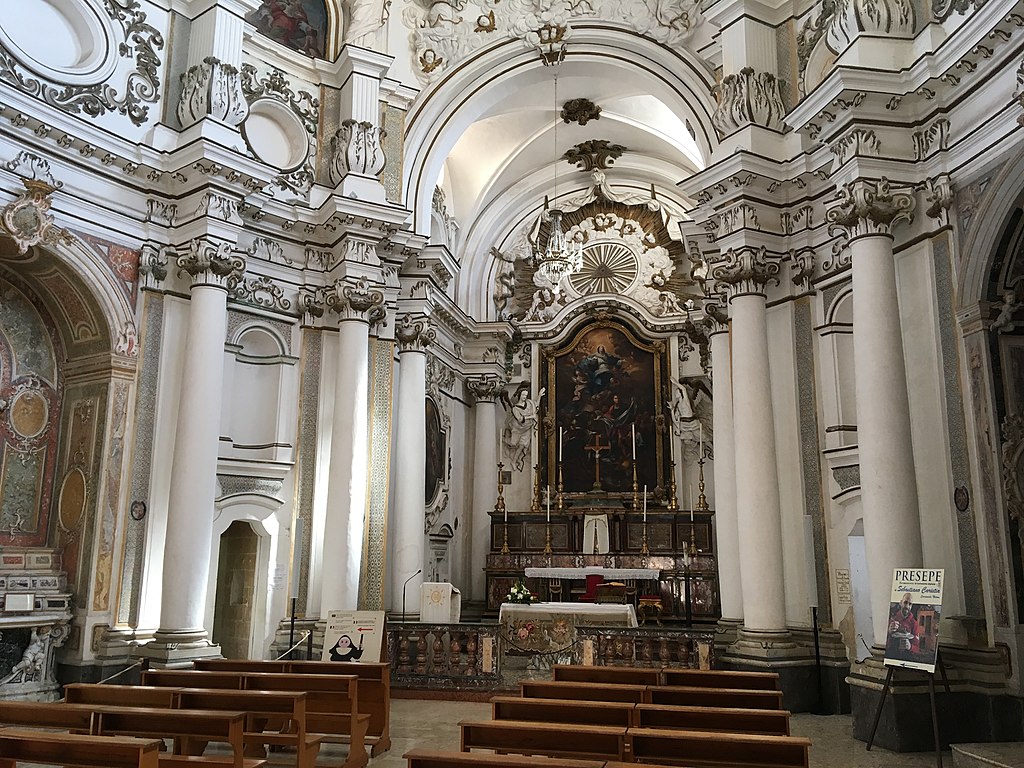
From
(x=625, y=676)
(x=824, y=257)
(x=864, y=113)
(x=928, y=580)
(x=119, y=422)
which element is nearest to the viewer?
(x=928, y=580)

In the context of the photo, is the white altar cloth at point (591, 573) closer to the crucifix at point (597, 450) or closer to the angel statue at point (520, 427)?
the crucifix at point (597, 450)

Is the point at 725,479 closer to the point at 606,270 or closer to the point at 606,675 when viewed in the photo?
the point at 606,675

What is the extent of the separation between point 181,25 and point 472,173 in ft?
27.0

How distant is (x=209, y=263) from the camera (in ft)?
37.6

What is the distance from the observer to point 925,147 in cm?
976

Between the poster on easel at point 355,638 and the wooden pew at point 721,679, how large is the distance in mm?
3726

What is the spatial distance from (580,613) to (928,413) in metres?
5.51

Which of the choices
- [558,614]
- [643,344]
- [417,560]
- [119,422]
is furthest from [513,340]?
[119,422]

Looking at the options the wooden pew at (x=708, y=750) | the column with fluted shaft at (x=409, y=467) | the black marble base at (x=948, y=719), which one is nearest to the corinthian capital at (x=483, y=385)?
the column with fluted shaft at (x=409, y=467)

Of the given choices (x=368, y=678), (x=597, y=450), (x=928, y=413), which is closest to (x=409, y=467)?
(x=597, y=450)

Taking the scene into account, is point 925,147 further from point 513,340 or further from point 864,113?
A: point 513,340

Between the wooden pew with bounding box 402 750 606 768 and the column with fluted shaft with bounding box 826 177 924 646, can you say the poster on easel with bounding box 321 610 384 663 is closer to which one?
the column with fluted shaft with bounding box 826 177 924 646

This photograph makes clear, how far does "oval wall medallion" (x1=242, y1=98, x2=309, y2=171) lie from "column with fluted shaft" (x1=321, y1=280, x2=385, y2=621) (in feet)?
7.28

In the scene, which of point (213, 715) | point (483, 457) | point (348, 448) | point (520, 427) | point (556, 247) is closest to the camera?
point (213, 715)
